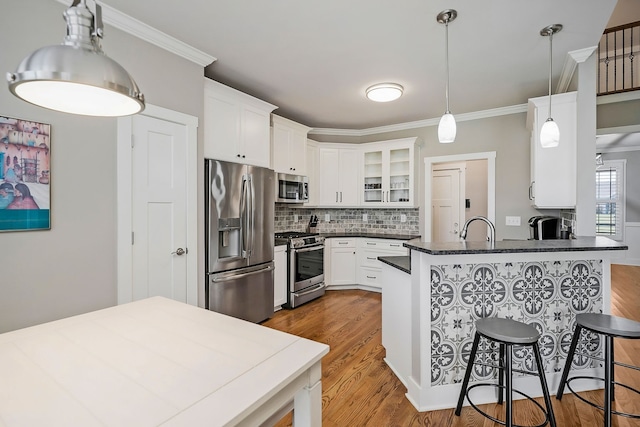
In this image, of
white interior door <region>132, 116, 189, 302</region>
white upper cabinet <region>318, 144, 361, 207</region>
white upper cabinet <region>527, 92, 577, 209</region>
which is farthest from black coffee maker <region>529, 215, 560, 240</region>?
white interior door <region>132, 116, 189, 302</region>

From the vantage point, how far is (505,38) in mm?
2410

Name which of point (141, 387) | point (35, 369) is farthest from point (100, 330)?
point (141, 387)

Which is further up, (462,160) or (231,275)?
(462,160)

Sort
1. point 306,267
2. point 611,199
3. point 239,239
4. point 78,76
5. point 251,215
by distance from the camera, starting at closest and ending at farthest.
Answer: point 78,76
point 239,239
point 251,215
point 306,267
point 611,199

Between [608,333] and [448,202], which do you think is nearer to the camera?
[608,333]

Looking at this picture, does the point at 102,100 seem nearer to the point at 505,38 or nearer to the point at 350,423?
the point at 350,423

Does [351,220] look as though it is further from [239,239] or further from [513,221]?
[239,239]

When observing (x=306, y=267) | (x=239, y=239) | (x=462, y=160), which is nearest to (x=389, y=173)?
(x=462, y=160)

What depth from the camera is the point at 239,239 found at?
3.12 meters

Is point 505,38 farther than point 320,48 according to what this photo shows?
No

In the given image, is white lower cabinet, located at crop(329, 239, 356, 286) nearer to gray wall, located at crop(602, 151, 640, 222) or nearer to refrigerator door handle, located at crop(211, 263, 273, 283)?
refrigerator door handle, located at crop(211, 263, 273, 283)

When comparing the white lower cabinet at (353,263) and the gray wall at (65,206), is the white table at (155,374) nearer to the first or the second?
the gray wall at (65,206)

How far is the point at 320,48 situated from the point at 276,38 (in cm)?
39

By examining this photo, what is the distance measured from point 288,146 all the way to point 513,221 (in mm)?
3246
